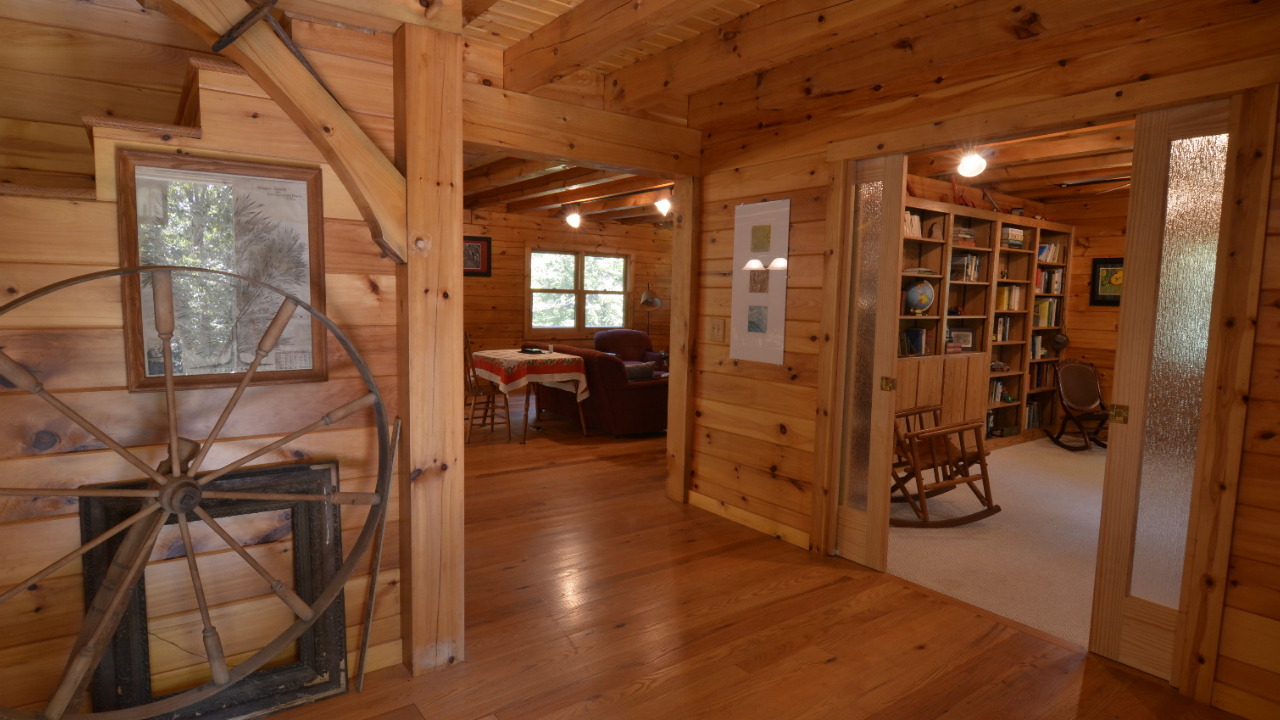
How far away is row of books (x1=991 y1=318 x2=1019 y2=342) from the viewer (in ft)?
20.2

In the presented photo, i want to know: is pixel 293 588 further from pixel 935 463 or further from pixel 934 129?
pixel 935 463

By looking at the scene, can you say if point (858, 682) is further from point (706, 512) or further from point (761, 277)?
point (761, 277)

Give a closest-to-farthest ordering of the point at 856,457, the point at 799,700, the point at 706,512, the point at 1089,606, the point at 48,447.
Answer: the point at 48,447 → the point at 799,700 → the point at 1089,606 → the point at 856,457 → the point at 706,512

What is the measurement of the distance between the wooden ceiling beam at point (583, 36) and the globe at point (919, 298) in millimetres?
3346

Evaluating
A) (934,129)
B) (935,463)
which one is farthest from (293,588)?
(935,463)

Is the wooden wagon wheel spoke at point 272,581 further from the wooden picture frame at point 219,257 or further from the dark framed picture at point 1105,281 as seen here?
the dark framed picture at point 1105,281

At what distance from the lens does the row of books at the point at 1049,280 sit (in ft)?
21.0

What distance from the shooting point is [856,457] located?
11.0ft

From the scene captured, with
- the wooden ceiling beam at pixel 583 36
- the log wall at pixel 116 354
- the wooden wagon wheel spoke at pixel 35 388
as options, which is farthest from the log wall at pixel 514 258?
the wooden wagon wheel spoke at pixel 35 388

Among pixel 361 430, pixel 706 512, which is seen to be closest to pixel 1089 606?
pixel 706 512

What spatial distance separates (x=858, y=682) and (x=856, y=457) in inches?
49.3

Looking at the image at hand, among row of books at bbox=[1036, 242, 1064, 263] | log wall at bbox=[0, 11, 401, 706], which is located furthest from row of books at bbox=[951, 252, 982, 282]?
log wall at bbox=[0, 11, 401, 706]

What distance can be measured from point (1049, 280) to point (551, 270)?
5.80 metres

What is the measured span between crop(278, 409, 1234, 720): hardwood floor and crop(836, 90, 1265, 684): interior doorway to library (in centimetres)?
26
